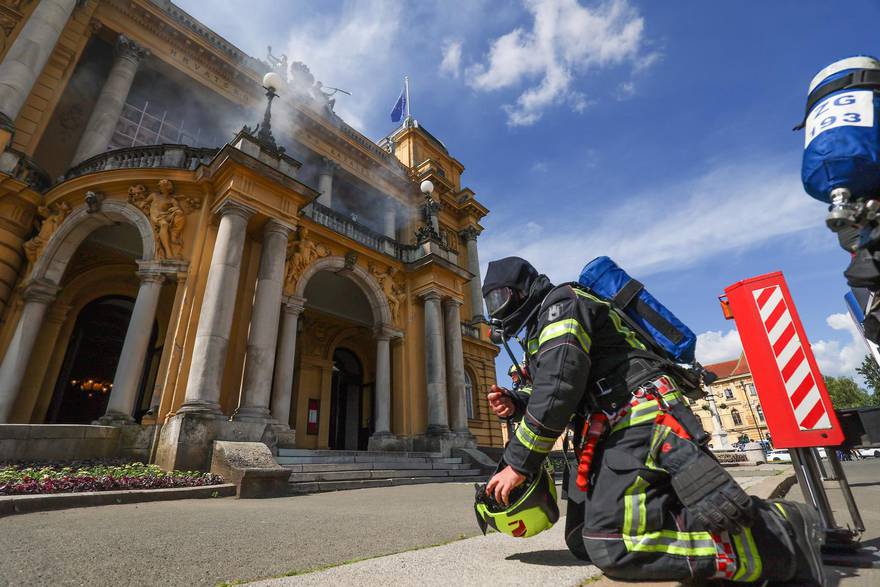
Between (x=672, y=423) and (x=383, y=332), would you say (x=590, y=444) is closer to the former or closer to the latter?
(x=672, y=423)

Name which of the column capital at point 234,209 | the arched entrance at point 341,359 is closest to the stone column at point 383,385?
the arched entrance at point 341,359

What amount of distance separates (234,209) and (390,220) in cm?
1125

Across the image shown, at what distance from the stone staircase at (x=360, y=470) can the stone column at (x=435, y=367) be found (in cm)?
152

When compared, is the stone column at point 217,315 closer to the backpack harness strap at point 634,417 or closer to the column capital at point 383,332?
the column capital at point 383,332

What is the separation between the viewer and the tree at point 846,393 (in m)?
46.3

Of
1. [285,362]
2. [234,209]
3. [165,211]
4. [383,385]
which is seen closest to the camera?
[234,209]

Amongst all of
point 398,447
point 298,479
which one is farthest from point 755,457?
point 298,479

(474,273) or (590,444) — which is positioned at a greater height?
(474,273)

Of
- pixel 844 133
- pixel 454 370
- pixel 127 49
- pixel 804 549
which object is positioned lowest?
pixel 804 549

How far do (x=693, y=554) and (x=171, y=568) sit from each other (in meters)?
2.71

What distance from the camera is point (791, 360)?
8.78ft

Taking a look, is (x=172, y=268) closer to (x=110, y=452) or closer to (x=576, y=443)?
(x=110, y=452)

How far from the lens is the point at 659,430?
1.79 m

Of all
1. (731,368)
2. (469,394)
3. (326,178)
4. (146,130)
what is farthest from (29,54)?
(731,368)
